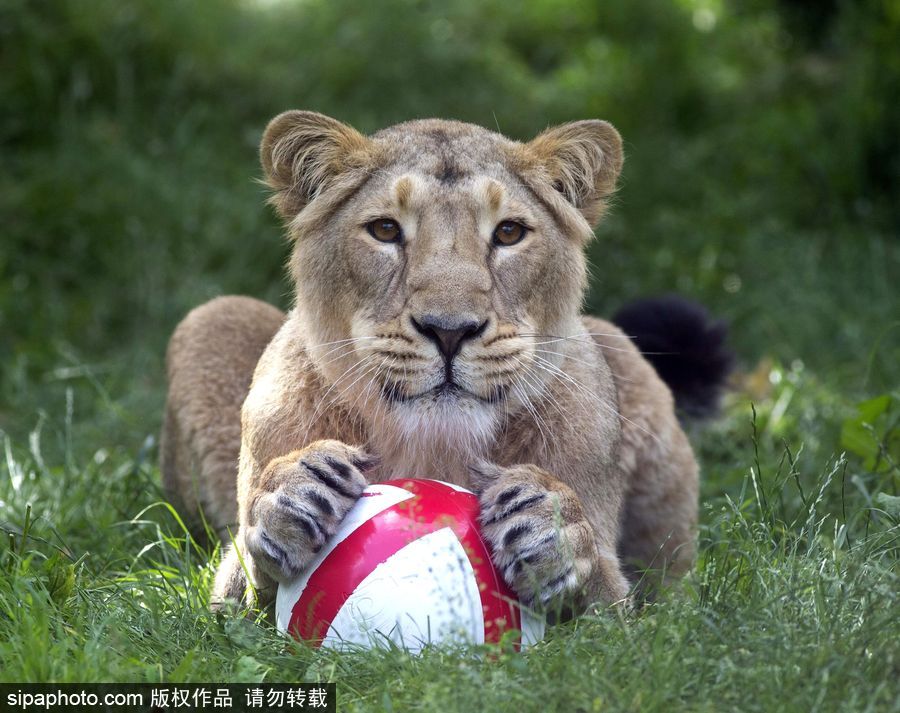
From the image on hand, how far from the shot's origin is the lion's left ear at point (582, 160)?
4.14 meters

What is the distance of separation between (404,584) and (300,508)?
0.36 m

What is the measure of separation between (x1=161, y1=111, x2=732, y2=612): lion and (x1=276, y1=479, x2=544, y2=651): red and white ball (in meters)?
0.06

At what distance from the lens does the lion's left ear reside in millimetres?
4145

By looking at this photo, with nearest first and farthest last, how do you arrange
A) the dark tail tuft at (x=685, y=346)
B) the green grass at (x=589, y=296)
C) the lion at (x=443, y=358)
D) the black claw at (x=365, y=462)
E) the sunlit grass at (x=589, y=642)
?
the sunlit grass at (x=589, y=642) → the green grass at (x=589, y=296) → the lion at (x=443, y=358) → the black claw at (x=365, y=462) → the dark tail tuft at (x=685, y=346)

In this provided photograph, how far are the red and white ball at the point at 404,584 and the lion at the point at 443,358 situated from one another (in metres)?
0.06

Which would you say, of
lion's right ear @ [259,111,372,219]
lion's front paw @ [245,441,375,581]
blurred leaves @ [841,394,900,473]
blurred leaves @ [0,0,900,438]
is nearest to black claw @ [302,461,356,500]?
lion's front paw @ [245,441,375,581]

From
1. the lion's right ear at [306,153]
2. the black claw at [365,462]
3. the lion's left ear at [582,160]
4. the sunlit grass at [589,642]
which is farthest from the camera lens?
the lion's left ear at [582,160]

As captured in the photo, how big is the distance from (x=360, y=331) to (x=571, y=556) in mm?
905

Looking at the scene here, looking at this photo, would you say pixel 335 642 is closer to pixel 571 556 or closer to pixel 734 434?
pixel 571 556

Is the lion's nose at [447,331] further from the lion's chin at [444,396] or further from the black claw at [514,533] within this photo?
the black claw at [514,533]

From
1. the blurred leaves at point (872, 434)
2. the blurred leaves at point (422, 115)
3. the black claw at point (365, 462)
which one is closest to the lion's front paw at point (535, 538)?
the black claw at point (365, 462)

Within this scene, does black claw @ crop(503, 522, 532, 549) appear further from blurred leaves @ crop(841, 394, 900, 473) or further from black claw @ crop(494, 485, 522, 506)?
blurred leaves @ crop(841, 394, 900, 473)

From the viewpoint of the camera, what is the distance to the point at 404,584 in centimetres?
320

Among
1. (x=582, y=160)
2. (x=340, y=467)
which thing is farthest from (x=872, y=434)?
(x=340, y=467)
